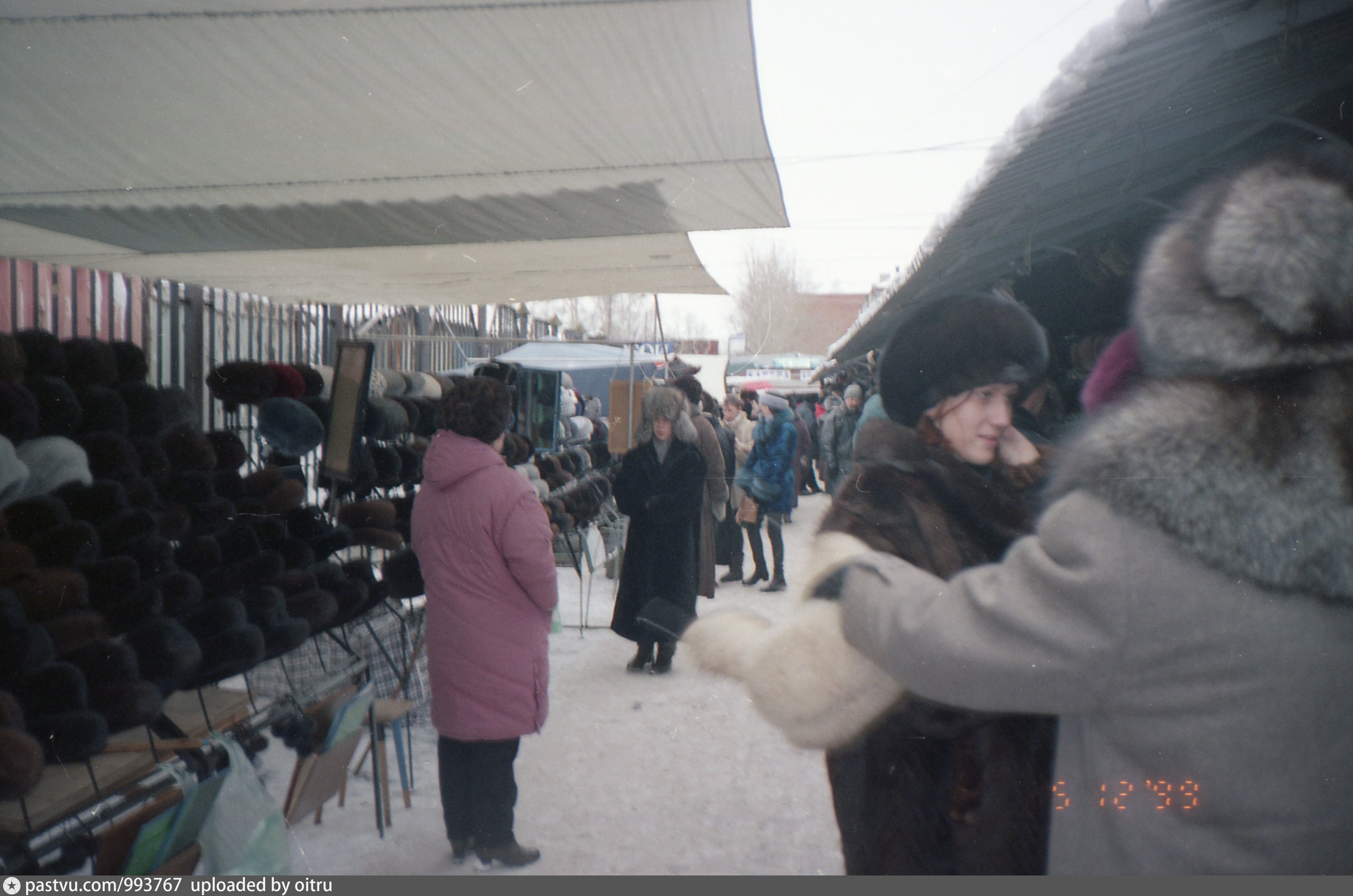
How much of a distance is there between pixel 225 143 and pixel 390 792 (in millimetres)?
2361

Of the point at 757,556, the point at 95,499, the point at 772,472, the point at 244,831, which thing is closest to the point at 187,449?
the point at 95,499

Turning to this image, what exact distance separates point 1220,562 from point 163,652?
2223 mm

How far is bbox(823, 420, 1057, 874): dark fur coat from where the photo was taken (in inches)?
46.2

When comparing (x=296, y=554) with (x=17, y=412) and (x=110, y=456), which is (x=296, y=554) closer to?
(x=110, y=456)

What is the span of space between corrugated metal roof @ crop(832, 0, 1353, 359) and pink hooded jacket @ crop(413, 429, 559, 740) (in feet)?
5.68

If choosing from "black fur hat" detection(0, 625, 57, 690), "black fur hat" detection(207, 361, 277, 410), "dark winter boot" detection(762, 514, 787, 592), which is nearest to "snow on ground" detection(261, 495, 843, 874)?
"black fur hat" detection(0, 625, 57, 690)

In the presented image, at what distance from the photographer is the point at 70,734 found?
5.90ft

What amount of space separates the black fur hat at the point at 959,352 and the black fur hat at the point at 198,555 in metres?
2.25

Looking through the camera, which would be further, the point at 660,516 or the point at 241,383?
the point at 660,516

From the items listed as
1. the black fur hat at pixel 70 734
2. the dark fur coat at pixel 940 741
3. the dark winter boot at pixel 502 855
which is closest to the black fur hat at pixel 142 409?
the black fur hat at pixel 70 734

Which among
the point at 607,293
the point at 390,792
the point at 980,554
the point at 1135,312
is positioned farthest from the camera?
the point at 607,293

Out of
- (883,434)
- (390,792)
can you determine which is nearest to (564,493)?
(390,792)

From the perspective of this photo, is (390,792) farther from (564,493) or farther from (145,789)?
(564,493)

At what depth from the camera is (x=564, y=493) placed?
5.79 m
